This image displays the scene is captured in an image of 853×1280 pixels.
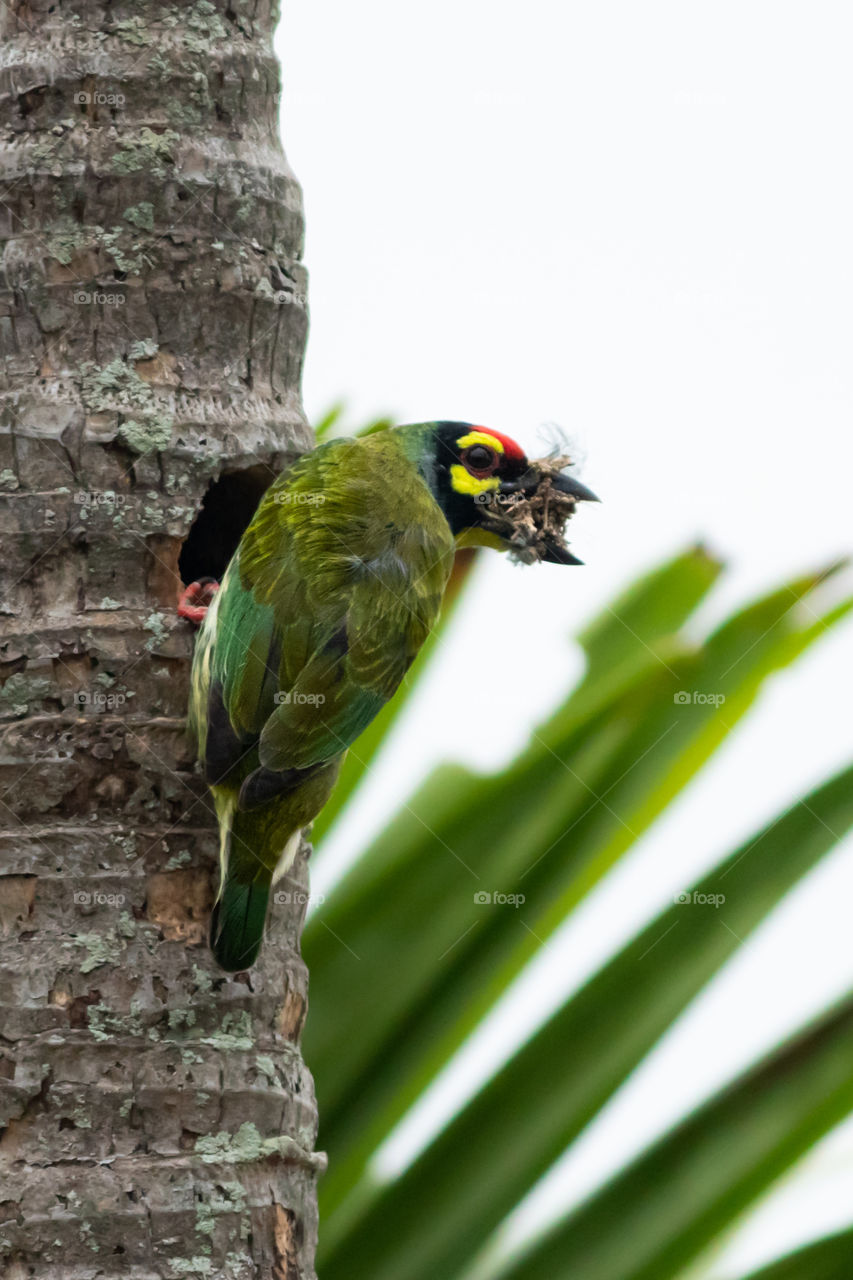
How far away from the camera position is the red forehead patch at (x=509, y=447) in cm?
312

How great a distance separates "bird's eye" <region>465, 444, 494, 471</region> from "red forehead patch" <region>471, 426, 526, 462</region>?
0.03m

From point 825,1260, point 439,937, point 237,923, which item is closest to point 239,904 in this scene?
point 237,923

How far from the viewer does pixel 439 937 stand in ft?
10.4

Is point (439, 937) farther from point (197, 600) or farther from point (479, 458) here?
point (479, 458)

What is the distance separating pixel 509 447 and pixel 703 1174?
5.15 ft

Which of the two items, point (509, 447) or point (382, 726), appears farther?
point (382, 726)

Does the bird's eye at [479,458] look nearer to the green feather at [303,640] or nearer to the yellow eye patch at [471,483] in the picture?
the yellow eye patch at [471,483]

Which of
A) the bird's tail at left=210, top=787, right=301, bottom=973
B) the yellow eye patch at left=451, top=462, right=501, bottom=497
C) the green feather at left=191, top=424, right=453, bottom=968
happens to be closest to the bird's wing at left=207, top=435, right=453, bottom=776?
the green feather at left=191, top=424, right=453, bottom=968

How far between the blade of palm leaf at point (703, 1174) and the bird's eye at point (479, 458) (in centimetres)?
139

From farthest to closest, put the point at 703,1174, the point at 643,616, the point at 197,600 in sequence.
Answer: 1. the point at 643,616
2. the point at 703,1174
3. the point at 197,600

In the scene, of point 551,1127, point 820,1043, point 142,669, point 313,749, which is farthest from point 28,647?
point 820,1043

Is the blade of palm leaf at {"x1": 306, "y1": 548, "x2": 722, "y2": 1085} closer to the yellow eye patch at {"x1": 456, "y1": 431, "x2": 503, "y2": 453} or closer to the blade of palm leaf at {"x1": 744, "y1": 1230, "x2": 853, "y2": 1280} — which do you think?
the yellow eye patch at {"x1": 456, "y1": 431, "x2": 503, "y2": 453}

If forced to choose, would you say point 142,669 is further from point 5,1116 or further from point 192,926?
point 5,1116

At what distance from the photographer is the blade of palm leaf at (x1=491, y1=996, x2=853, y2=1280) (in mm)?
2980
